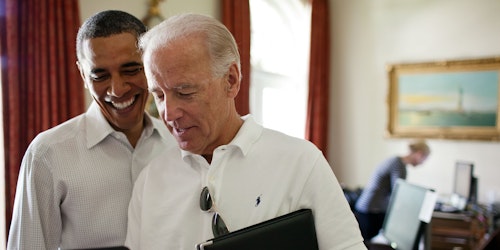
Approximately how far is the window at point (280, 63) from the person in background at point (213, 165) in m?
3.64

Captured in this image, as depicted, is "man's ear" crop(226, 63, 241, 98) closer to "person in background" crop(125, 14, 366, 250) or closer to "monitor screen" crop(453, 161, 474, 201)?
"person in background" crop(125, 14, 366, 250)

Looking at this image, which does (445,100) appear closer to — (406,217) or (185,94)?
(406,217)

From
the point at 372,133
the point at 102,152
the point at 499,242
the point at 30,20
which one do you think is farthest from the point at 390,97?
the point at 102,152

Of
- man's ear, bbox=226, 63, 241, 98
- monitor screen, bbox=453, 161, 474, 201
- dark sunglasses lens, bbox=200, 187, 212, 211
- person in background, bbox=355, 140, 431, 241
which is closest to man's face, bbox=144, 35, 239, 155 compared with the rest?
man's ear, bbox=226, 63, 241, 98

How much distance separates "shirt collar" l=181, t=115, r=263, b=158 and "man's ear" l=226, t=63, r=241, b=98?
9 centimetres

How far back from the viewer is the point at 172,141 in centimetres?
154

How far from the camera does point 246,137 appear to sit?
107 cm

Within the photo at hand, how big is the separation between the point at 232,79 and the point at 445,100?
4.67m

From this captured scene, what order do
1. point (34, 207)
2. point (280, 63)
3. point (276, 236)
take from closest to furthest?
point (276, 236)
point (34, 207)
point (280, 63)

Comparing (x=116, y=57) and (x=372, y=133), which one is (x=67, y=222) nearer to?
(x=116, y=57)

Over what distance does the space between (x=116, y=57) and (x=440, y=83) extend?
4681 millimetres

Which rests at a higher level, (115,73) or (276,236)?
(115,73)

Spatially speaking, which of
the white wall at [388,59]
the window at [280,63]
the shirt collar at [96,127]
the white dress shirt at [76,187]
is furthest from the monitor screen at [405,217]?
the white wall at [388,59]

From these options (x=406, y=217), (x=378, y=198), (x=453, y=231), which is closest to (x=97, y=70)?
(x=406, y=217)
